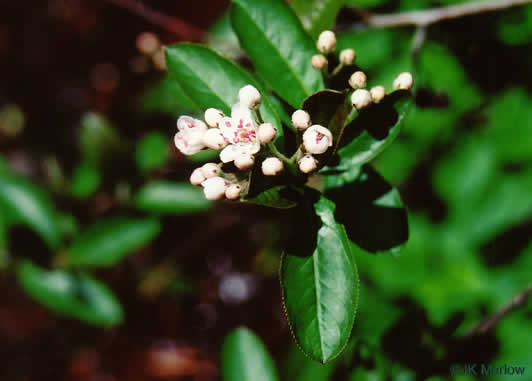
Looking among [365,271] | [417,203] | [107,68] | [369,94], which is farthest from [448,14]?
[107,68]

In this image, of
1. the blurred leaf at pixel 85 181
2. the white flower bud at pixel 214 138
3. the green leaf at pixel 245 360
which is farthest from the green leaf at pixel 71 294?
the white flower bud at pixel 214 138

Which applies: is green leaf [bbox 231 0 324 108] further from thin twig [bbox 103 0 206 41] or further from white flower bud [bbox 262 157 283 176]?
thin twig [bbox 103 0 206 41]

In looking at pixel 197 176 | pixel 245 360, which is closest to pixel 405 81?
pixel 197 176

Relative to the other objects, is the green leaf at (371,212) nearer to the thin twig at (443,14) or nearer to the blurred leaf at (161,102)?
the thin twig at (443,14)

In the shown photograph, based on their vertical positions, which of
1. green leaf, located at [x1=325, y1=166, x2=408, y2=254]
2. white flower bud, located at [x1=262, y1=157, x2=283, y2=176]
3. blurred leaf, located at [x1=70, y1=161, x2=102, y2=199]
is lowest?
blurred leaf, located at [x1=70, y1=161, x2=102, y2=199]

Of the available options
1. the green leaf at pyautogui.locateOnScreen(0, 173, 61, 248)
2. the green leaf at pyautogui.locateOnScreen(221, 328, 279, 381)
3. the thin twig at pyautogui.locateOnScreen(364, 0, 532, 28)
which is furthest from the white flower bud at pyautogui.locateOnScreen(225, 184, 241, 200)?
the green leaf at pyautogui.locateOnScreen(0, 173, 61, 248)

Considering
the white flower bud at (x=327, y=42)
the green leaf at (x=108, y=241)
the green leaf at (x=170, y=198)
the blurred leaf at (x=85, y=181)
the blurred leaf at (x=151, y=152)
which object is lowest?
the green leaf at (x=108, y=241)

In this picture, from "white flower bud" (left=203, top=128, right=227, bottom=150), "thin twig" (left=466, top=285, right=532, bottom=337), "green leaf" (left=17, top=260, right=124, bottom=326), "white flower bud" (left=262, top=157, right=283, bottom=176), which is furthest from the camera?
"green leaf" (left=17, top=260, right=124, bottom=326)
